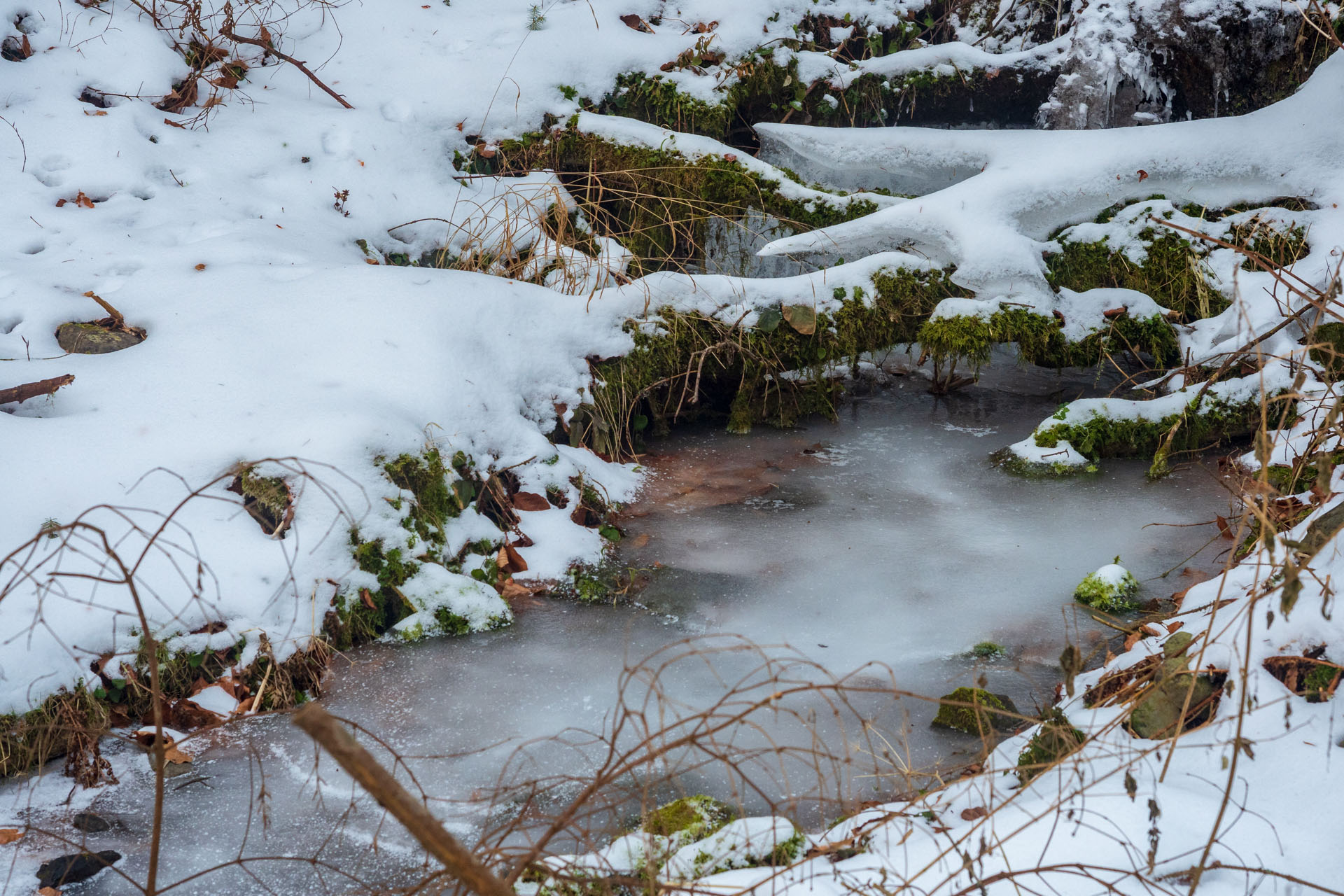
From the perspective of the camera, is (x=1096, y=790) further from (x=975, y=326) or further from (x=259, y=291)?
(x=259, y=291)

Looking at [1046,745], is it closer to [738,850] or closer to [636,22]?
[738,850]

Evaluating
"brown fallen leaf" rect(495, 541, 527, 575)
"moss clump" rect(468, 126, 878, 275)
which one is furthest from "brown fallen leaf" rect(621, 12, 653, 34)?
"brown fallen leaf" rect(495, 541, 527, 575)

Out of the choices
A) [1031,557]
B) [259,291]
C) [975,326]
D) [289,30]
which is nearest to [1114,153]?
[975,326]

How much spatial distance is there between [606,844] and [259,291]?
9.76ft

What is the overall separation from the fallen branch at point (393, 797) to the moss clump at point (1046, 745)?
1445 mm

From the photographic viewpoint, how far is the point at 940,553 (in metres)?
3.76

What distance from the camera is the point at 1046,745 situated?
7.20 feet

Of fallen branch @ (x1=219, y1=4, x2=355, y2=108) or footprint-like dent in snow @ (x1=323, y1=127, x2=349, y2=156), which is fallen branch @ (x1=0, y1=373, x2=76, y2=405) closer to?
footprint-like dent in snow @ (x1=323, y1=127, x2=349, y2=156)

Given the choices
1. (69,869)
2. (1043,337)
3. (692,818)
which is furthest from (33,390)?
(1043,337)

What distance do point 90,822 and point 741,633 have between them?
2.05m

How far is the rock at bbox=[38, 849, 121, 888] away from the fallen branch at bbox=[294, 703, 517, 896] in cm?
164

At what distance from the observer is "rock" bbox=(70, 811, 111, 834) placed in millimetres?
2334

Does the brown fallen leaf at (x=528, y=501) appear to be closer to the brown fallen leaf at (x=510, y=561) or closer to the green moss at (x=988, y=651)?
the brown fallen leaf at (x=510, y=561)

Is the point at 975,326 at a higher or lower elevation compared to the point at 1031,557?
higher
